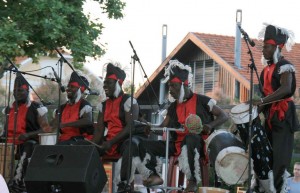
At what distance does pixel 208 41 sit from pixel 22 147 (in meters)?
13.5

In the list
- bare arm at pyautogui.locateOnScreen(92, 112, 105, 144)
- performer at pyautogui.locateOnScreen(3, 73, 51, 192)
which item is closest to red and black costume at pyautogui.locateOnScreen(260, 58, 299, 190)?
bare arm at pyautogui.locateOnScreen(92, 112, 105, 144)

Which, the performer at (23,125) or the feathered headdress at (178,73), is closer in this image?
the feathered headdress at (178,73)

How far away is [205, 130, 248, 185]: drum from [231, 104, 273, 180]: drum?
4.3 inches

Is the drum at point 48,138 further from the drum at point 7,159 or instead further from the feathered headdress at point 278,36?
the feathered headdress at point 278,36

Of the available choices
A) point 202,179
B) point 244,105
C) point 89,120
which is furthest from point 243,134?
point 89,120

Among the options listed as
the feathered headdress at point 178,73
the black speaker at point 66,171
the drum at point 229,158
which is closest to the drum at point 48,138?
the black speaker at point 66,171

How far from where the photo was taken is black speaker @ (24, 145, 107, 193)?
8070 mm

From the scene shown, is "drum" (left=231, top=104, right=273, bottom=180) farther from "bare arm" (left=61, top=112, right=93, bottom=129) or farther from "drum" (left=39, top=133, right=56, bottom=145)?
"drum" (left=39, top=133, right=56, bottom=145)

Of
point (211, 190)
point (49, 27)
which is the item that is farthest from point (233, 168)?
point (49, 27)

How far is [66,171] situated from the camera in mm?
8164

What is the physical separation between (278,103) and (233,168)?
0.78 m

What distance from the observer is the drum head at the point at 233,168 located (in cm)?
801

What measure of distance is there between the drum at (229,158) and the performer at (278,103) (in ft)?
0.78

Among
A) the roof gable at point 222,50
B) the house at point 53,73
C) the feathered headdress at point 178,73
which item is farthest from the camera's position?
the roof gable at point 222,50
